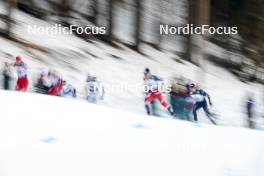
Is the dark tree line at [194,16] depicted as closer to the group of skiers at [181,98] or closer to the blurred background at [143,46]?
the blurred background at [143,46]

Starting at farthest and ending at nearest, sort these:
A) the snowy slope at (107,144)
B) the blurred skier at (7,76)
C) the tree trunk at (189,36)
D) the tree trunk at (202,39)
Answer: the tree trunk at (189,36), the tree trunk at (202,39), the blurred skier at (7,76), the snowy slope at (107,144)

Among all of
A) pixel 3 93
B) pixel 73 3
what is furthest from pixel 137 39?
pixel 3 93

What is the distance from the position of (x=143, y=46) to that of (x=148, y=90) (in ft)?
31.2

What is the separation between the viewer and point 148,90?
15516mm

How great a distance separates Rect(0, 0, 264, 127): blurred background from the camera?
62.7 feet

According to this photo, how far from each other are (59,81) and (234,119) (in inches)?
272

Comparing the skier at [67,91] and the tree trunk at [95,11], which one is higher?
the tree trunk at [95,11]

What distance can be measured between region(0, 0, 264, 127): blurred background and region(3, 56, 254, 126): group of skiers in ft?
5.41

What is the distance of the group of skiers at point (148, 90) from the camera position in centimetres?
1489

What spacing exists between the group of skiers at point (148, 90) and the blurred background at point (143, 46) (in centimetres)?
165

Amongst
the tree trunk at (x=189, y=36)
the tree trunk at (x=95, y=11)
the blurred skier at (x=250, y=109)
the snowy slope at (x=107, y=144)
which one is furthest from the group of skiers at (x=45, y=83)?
the tree trunk at (x=189, y=36)

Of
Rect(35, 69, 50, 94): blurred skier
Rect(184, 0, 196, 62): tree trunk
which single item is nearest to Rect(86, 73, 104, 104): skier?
Rect(35, 69, 50, 94): blurred skier

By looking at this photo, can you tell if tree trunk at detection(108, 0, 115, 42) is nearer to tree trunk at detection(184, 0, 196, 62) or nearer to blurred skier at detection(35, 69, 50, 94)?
tree trunk at detection(184, 0, 196, 62)

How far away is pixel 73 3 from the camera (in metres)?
24.5
